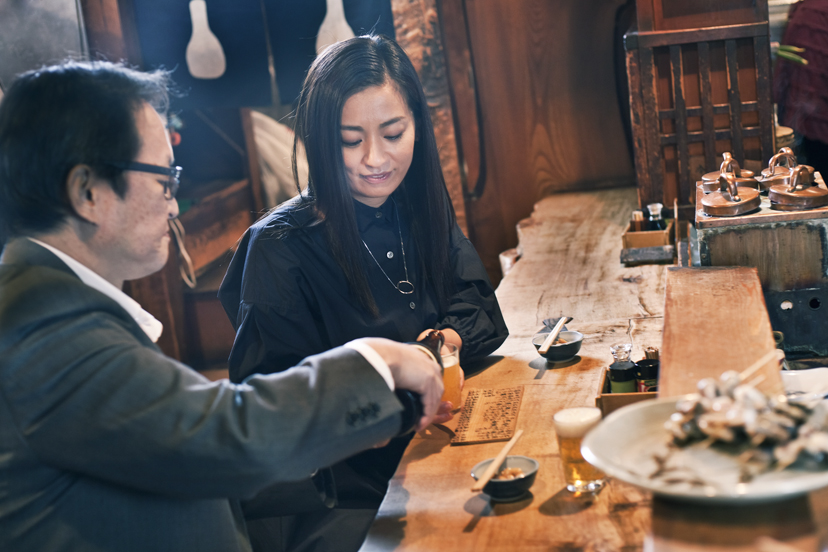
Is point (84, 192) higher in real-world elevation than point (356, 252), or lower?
higher

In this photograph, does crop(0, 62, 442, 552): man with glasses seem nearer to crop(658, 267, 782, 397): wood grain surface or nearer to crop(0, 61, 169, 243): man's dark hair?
crop(0, 61, 169, 243): man's dark hair

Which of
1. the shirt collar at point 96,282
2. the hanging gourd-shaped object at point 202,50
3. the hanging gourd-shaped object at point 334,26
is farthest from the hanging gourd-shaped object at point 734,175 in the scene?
the hanging gourd-shaped object at point 202,50

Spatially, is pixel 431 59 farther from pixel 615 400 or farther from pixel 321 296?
pixel 615 400

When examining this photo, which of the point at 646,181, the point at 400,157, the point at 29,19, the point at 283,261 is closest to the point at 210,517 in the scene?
the point at 283,261

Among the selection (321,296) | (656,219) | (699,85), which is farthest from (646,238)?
(321,296)

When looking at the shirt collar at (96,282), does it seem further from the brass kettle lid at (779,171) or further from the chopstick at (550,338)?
the brass kettle lid at (779,171)

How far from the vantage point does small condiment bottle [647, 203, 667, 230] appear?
3389mm

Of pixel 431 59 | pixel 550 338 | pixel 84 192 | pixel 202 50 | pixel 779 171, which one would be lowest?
pixel 550 338

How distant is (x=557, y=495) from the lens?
1480 millimetres

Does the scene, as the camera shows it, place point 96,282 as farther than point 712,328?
No

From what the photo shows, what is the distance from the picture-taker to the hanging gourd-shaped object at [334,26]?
198 inches

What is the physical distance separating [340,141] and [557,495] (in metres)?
1.19

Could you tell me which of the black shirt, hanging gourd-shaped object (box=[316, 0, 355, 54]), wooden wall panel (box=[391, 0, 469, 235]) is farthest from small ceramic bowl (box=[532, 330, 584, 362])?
hanging gourd-shaped object (box=[316, 0, 355, 54])

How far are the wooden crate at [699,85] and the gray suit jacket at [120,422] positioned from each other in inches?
103
